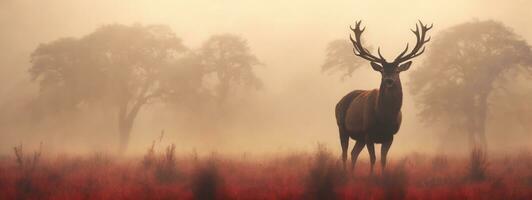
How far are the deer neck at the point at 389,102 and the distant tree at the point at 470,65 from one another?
19370 millimetres

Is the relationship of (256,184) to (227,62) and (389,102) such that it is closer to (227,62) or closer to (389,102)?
(389,102)

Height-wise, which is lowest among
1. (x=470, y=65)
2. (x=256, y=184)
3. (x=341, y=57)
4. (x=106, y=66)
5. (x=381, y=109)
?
(x=256, y=184)

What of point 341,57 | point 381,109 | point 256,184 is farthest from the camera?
point 341,57

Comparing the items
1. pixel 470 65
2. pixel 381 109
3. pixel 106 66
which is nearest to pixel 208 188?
pixel 381 109

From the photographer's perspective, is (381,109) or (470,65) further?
(470,65)

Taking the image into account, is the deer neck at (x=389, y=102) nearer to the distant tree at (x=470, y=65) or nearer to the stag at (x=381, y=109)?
the stag at (x=381, y=109)

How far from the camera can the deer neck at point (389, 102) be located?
9.62 metres

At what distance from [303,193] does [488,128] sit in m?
32.1

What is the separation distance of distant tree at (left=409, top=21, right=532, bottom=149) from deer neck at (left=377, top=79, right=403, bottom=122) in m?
19.4

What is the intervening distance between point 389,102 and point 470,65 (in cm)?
2002

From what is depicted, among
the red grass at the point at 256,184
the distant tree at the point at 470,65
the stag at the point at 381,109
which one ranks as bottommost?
the red grass at the point at 256,184

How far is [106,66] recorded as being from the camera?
2916 centimetres

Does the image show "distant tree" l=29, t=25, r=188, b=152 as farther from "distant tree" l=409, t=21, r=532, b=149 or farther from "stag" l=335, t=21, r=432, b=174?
"stag" l=335, t=21, r=432, b=174

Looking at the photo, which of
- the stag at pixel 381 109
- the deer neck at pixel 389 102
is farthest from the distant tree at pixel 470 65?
the deer neck at pixel 389 102
